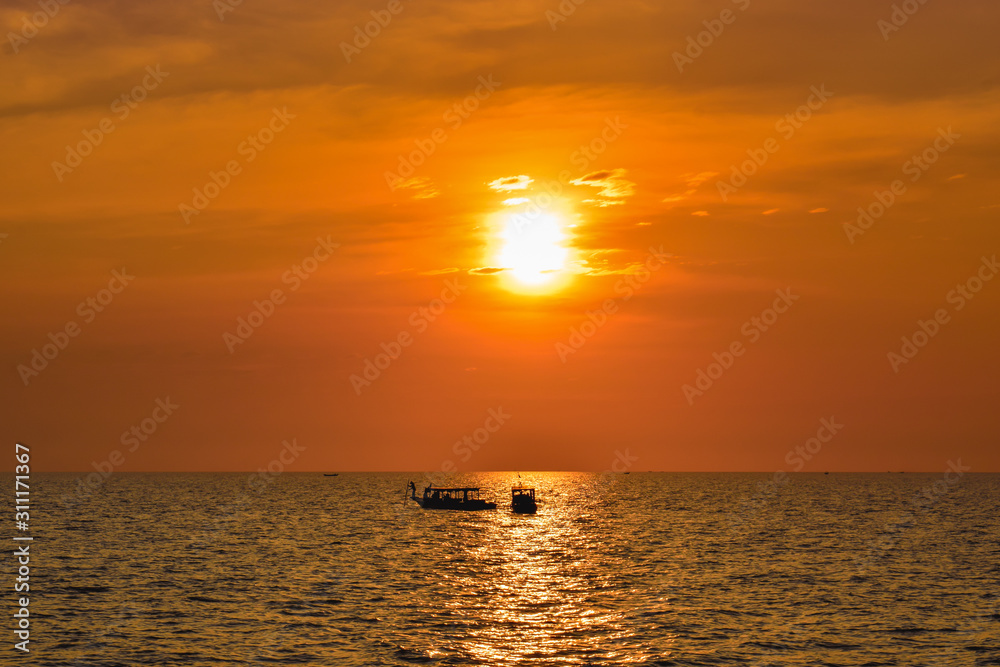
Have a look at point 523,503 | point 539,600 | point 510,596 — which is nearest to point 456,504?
point 523,503

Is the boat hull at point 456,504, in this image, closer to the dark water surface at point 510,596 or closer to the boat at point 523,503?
the boat at point 523,503

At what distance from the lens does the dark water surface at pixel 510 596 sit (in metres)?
47.4

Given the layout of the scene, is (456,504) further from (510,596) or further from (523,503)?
(510,596)

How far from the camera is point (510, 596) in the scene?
64.6 m

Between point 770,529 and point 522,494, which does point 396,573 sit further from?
point 522,494

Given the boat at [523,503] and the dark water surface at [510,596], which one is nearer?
the dark water surface at [510,596]

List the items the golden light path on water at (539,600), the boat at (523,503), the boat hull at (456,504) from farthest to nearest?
the boat hull at (456,504) → the boat at (523,503) → the golden light path on water at (539,600)

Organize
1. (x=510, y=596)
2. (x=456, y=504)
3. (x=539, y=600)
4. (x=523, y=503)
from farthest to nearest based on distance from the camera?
(x=456, y=504)
(x=523, y=503)
(x=510, y=596)
(x=539, y=600)

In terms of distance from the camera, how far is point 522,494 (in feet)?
499

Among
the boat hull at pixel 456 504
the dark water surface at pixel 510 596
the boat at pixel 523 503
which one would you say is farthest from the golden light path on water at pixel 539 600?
the boat hull at pixel 456 504

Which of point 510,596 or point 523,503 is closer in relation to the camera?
point 510,596

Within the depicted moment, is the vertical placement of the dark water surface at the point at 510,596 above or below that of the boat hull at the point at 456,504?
below

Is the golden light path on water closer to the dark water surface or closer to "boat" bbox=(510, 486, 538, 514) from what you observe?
the dark water surface

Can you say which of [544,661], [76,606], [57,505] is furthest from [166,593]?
→ [57,505]
